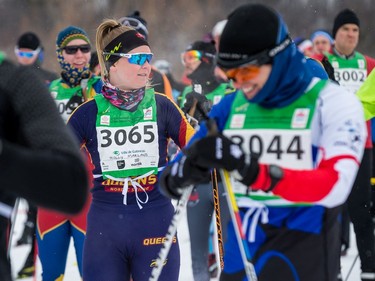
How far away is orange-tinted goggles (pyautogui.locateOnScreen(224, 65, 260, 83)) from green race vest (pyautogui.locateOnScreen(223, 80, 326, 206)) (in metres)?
0.15

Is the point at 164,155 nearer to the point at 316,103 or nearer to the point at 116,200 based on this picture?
the point at 116,200

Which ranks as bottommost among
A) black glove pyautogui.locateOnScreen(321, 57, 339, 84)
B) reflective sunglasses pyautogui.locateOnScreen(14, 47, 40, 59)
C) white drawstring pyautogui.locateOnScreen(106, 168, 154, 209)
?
white drawstring pyautogui.locateOnScreen(106, 168, 154, 209)

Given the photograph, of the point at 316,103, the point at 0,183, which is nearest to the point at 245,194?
the point at 316,103

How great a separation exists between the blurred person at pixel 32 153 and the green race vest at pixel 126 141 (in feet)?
6.72

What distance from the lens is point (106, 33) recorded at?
4.69 metres

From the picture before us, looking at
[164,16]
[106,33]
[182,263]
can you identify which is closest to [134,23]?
[182,263]

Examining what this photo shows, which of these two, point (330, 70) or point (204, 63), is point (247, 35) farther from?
point (204, 63)

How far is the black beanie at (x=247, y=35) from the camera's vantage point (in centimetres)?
292

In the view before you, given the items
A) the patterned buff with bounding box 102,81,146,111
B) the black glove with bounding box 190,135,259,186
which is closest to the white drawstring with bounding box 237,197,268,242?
the black glove with bounding box 190,135,259,186

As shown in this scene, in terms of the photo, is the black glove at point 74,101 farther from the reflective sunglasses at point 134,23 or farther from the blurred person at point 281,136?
the blurred person at point 281,136

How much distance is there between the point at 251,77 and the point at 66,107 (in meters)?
3.81

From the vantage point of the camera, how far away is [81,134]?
14.4 feet

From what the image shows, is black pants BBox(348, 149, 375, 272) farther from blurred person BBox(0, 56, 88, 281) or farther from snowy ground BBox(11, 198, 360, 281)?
blurred person BBox(0, 56, 88, 281)

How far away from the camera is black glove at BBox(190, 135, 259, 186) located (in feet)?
8.76
